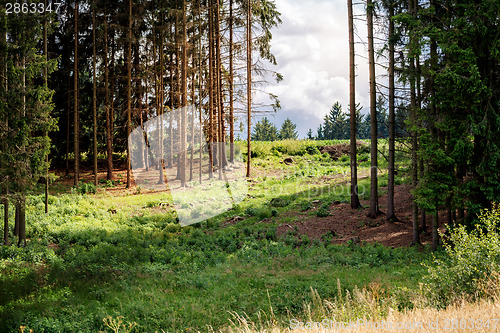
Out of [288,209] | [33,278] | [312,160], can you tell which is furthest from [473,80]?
[312,160]

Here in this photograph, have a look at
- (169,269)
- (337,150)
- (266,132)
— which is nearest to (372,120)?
(169,269)

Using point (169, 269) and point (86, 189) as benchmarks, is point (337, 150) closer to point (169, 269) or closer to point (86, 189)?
point (86, 189)

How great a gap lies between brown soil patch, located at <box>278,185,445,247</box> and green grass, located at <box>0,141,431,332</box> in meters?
0.73

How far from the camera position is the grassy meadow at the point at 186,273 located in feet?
22.1

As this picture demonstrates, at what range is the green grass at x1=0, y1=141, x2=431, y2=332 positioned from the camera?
7137 mm

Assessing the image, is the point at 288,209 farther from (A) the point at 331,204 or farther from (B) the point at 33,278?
(B) the point at 33,278

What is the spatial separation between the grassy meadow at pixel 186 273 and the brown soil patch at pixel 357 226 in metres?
0.81

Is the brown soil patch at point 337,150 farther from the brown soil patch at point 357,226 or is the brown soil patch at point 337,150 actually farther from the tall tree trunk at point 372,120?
the tall tree trunk at point 372,120

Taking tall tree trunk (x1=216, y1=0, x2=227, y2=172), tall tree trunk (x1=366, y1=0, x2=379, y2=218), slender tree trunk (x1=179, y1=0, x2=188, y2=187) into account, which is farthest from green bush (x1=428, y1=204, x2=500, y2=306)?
tall tree trunk (x1=216, y1=0, x2=227, y2=172)

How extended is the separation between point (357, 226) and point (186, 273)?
8306 mm

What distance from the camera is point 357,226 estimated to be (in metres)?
14.8

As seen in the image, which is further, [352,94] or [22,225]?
[352,94]

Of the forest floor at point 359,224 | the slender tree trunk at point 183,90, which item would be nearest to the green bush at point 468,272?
→ the forest floor at point 359,224

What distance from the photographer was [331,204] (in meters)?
18.5
